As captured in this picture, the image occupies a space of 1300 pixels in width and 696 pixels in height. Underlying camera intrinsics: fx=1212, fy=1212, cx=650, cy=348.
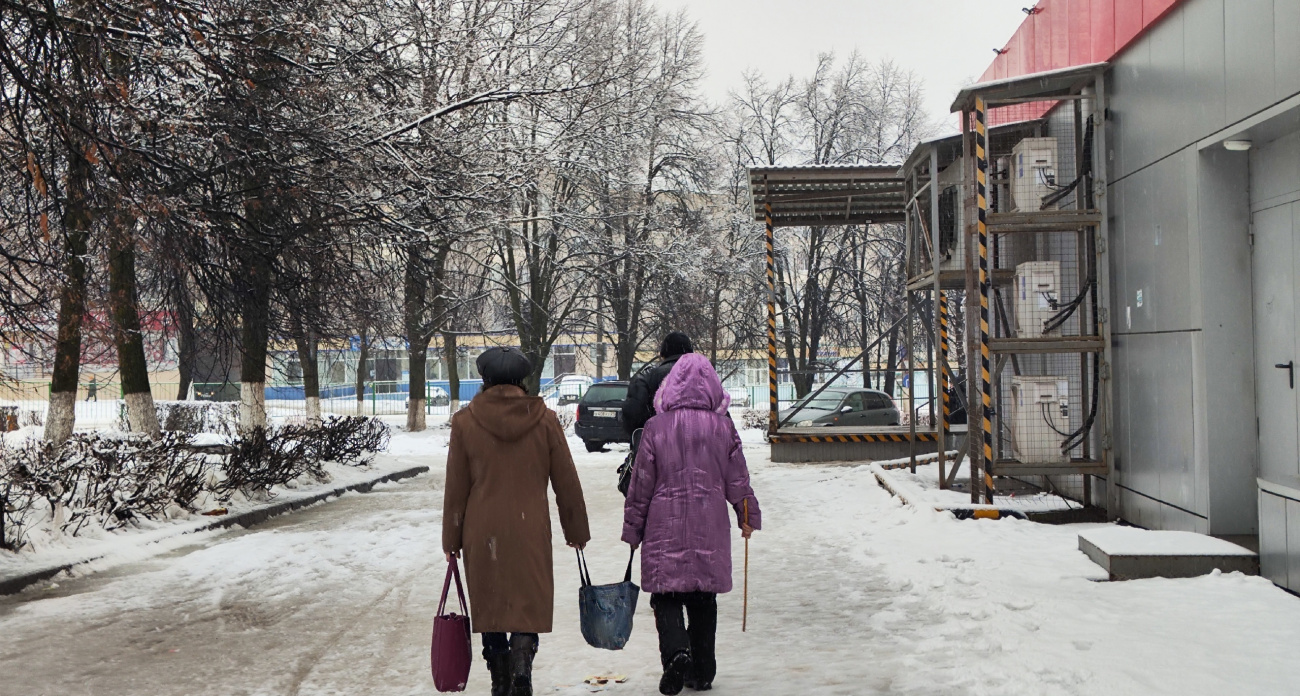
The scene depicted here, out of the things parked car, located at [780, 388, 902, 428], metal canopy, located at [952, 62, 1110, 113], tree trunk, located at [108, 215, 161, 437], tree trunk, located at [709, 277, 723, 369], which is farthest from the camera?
tree trunk, located at [709, 277, 723, 369]

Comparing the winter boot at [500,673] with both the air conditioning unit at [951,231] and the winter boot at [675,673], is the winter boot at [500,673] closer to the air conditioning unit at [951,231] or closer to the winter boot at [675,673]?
the winter boot at [675,673]

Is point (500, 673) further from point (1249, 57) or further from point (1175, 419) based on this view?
point (1175, 419)

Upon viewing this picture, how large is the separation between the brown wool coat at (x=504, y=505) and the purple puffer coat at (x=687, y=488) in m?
0.50

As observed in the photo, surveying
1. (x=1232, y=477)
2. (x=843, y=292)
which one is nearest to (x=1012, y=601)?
(x=1232, y=477)

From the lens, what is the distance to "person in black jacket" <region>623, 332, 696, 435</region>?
22.8ft

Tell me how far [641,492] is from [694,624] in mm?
669

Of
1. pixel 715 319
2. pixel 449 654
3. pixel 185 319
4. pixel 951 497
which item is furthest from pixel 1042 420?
pixel 715 319

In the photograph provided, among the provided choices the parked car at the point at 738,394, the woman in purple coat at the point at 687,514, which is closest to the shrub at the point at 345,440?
the woman in purple coat at the point at 687,514

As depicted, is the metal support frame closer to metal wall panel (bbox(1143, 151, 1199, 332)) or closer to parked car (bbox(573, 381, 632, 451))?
metal wall panel (bbox(1143, 151, 1199, 332))

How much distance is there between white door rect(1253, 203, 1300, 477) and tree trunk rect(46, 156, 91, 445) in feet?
27.1

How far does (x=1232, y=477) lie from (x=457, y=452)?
20.7ft

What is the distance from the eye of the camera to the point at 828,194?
19938 millimetres

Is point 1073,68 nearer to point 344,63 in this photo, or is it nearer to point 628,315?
point 344,63

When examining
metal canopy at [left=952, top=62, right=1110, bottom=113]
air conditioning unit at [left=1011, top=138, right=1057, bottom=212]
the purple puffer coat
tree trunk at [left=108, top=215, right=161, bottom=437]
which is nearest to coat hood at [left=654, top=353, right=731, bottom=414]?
the purple puffer coat
